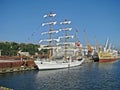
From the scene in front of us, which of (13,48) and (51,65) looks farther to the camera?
(13,48)

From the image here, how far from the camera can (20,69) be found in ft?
292

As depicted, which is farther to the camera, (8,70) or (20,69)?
(20,69)

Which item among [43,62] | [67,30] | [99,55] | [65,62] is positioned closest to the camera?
[43,62]

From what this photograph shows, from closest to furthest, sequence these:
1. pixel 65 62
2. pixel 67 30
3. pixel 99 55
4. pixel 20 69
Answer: pixel 20 69 → pixel 65 62 → pixel 67 30 → pixel 99 55

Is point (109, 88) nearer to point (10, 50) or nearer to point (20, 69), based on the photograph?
point (20, 69)

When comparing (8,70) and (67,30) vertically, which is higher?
(67,30)

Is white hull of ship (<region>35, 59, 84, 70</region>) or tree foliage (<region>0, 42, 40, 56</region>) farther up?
tree foliage (<region>0, 42, 40, 56</region>)

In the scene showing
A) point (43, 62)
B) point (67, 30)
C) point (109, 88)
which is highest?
point (67, 30)

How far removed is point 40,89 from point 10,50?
10609 centimetres

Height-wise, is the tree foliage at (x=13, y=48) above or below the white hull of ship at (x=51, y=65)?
above

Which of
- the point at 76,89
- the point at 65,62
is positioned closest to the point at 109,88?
the point at 76,89

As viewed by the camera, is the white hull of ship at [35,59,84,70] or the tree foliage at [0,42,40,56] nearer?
the white hull of ship at [35,59,84,70]

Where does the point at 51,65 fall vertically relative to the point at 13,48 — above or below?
below

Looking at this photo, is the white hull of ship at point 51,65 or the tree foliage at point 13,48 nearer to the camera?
the white hull of ship at point 51,65
